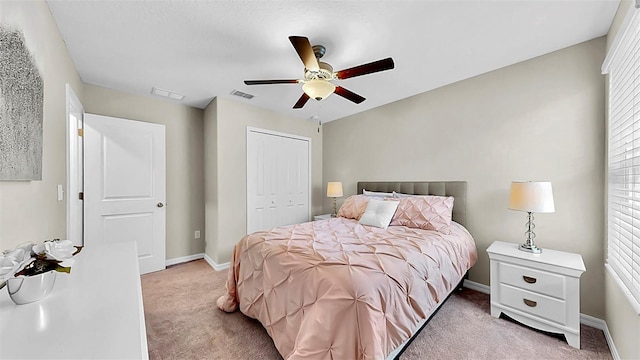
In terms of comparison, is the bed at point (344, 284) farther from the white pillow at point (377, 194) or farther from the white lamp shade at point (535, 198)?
the white pillow at point (377, 194)

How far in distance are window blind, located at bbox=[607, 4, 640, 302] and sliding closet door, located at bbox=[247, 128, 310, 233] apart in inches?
143

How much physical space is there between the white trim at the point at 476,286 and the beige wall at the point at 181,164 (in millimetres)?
3702

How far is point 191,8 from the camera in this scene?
171 centimetres

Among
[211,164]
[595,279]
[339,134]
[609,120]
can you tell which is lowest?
[595,279]

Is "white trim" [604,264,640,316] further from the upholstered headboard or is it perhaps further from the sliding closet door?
the sliding closet door

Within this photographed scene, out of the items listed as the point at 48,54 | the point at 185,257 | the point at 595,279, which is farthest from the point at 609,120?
the point at 185,257

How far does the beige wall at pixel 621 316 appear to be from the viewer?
1.40 m

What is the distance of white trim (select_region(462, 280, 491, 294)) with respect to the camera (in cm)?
267

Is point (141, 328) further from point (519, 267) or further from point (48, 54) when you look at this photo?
point (519, 267)

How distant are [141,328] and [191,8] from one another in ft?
6.33

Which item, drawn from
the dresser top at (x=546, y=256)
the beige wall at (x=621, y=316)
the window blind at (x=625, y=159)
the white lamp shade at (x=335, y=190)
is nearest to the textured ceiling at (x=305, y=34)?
the beige wall at (x=621, y=316)

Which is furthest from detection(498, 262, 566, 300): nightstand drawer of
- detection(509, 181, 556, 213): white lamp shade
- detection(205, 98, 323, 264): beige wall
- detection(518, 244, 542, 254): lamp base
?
detection(205, 98, 323, 264): beige wall

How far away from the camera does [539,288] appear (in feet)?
6.51

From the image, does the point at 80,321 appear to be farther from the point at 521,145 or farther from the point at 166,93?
the point at 521,145
